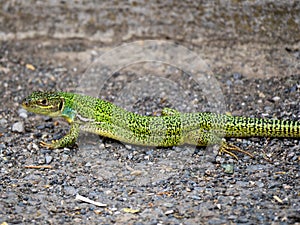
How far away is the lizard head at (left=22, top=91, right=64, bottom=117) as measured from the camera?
22.4 feet

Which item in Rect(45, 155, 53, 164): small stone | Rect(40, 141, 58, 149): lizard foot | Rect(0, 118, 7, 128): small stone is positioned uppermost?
Rect(0, 118, 7, 128): small stone

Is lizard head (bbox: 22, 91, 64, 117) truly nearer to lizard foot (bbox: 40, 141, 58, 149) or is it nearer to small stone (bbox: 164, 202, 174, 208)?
lizard foot (bbox: 40, 141, 58, 149)

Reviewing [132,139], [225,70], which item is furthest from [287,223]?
[225,70]

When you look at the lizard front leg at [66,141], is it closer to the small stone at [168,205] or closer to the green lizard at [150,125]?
the green lizard at [150,125]

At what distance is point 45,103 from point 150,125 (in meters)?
1.47

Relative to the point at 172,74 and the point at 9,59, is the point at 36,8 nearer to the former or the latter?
the point at 9,59

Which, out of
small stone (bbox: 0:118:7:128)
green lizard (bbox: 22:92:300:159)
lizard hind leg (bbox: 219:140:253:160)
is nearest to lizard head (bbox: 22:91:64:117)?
green lizard (bbox: 22:92:300:159)

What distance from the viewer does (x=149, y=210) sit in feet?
17.9

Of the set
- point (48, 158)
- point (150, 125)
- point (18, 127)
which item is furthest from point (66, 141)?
point (150, 125)

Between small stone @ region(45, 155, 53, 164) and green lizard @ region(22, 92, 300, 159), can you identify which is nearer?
small stone @ region(45, 155, 53, 164)

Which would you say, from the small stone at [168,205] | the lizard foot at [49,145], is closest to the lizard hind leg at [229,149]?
the small stone at [168,205]

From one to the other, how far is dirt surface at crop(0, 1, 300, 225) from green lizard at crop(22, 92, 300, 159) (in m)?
0.13

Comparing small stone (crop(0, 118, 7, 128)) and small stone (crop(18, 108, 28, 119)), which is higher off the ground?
small stone (crop(18, 108, 28, 119))

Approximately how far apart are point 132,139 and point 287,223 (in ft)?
8.08
